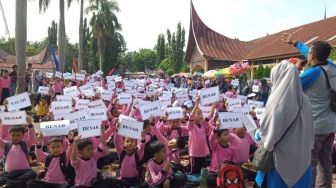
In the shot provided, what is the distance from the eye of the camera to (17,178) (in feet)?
18.1

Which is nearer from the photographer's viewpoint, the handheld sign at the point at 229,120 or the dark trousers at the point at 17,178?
the dark trousers at the point at 17,178

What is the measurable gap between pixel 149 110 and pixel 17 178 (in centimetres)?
215

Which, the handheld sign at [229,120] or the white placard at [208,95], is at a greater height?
the white placard at [208,95]

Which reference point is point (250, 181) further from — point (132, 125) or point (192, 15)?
point (192, 15)

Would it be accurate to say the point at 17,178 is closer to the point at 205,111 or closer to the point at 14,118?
the point at 14,118

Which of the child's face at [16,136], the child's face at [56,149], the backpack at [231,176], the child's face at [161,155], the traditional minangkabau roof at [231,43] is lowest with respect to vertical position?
the backpack at [231,176]

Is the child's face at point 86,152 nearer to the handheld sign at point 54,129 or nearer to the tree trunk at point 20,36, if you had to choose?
the handheld sign at point 54,129

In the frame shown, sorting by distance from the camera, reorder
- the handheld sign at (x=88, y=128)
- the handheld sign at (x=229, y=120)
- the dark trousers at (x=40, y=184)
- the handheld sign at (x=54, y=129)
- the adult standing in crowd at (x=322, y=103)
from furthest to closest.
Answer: the handheld sign at (x=229, y=120) < the handheld sign at (x=54, y=129) < the dark trousers at (x=40, y=184) < the handheld sign at (x=88, y=128) < the adult standing in crowd at (x=322, y=103)

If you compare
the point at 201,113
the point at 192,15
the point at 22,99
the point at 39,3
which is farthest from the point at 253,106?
the point at 192,15

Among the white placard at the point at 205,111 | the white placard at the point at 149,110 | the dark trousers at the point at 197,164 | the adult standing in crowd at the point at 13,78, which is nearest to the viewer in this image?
the white placard at the point at 149,110

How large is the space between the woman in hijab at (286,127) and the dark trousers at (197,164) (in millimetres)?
3434

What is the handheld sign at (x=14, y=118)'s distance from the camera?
596cm

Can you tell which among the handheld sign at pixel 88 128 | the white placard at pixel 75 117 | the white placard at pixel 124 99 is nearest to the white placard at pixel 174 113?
the white placard at pixel 75 117

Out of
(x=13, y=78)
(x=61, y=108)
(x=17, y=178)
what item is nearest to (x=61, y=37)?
(x=13, y=78)
